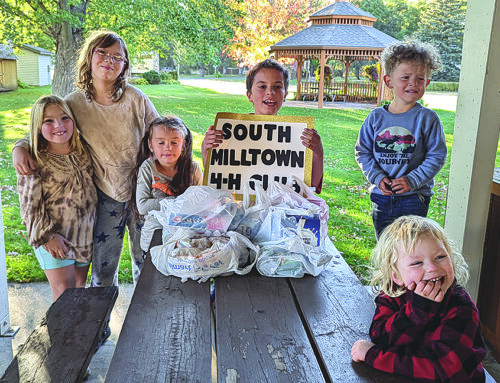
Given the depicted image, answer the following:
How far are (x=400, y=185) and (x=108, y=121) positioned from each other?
1772mm

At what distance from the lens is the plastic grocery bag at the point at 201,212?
7.23ft

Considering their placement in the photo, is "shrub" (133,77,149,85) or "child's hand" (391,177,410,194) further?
"shrub" (133,77,149,85)

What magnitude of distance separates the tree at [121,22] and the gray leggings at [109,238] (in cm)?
581

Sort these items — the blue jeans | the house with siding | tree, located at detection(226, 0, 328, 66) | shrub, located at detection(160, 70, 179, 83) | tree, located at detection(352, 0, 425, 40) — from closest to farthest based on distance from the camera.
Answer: the blue jeans
tree, located at detection(226, 0, 328, 66)
the house with siding
tree, located at detection(352, 0, 425, 40)
shrub, located at detection(160, 70, 179, 83)

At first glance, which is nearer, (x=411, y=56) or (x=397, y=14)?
(x=411, y=56)

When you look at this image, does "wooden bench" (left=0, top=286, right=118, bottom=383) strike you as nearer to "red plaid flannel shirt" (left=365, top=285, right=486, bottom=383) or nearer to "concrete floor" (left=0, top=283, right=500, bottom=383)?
"concrete floor" (left=0, top=283, right=500, bottom=383)

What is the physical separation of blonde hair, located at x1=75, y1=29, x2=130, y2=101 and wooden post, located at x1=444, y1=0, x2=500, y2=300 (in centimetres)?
205

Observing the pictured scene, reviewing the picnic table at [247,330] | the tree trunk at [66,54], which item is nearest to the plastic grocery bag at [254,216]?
the picnic table at [247,330]

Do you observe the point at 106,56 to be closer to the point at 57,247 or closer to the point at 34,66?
the point at 57,247

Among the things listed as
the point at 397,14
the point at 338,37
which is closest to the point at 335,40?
the point at 338,37

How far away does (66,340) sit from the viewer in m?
2.07

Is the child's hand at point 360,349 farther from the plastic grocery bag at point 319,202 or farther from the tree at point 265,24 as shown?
the tree at point 265,24

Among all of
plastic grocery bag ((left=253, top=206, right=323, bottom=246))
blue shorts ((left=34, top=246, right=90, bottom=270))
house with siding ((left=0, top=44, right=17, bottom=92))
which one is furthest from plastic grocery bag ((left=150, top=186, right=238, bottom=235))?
house with siding ((left=0, top=44, right=17, bottom=92))

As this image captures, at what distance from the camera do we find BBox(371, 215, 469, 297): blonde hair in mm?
1605
